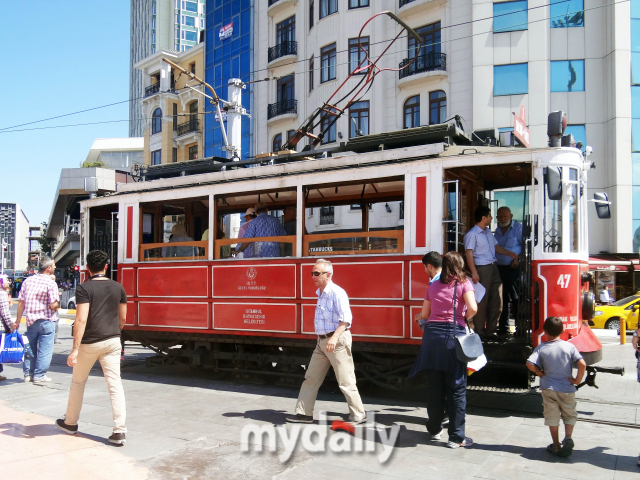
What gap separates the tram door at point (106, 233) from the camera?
10.0 meters

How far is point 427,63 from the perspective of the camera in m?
23.0

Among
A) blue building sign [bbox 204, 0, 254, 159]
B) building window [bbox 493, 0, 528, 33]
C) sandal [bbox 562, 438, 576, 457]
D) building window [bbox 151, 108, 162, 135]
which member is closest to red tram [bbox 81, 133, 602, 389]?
sandal [bbox 562, 438, 576, 457]

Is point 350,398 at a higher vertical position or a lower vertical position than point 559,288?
lower

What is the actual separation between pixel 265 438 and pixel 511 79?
1999 centimetres

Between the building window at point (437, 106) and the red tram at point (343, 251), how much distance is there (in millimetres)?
14155

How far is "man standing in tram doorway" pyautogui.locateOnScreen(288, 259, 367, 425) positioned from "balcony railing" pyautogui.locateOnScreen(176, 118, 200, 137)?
33278 mm

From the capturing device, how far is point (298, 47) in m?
27.7

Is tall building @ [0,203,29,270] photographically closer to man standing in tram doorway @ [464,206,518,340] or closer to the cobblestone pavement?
the cobblestone pavement

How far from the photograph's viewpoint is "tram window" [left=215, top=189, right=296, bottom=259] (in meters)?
8.23

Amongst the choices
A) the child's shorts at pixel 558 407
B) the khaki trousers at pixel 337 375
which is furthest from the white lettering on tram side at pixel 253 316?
the child's shorts at pixel 558 407

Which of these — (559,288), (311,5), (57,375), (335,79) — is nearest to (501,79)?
(335,79)

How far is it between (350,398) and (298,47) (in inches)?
960

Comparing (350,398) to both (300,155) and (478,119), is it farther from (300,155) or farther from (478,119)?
(478,119)

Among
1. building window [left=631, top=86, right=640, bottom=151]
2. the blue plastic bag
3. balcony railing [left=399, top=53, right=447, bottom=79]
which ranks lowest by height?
the blue plastic bag
